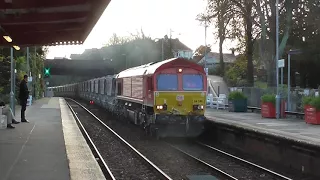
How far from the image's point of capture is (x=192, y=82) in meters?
18.8

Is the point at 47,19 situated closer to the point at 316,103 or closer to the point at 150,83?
the point at 150,83

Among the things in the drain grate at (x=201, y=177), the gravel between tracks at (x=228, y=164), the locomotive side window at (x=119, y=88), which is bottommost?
the gravel between tracks at (x=228, y=164)

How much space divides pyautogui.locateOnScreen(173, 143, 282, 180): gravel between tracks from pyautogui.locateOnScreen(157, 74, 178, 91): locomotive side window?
2.26 meters

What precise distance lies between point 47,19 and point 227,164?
6818 millimetres

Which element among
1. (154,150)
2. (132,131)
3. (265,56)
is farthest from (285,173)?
(265,56)

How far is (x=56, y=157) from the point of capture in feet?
37.1

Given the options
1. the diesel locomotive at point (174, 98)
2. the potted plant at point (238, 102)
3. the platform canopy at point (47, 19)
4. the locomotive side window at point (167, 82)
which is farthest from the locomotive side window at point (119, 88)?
the locomotive side window at point (167, 82)

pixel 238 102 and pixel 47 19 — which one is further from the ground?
pixel 47 19

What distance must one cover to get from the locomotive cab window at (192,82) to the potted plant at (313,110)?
4869mm

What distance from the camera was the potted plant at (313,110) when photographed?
1947 centimetres

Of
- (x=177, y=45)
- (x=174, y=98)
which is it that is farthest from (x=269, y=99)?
(x=177, y=45)

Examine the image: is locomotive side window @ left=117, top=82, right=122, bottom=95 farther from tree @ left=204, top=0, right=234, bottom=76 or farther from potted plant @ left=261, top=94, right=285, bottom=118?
tree @ left=204, top=0, right=234, bottom=76

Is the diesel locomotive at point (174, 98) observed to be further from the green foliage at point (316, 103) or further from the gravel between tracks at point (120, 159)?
the green foliage at point (316, 103)

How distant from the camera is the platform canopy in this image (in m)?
11.3
